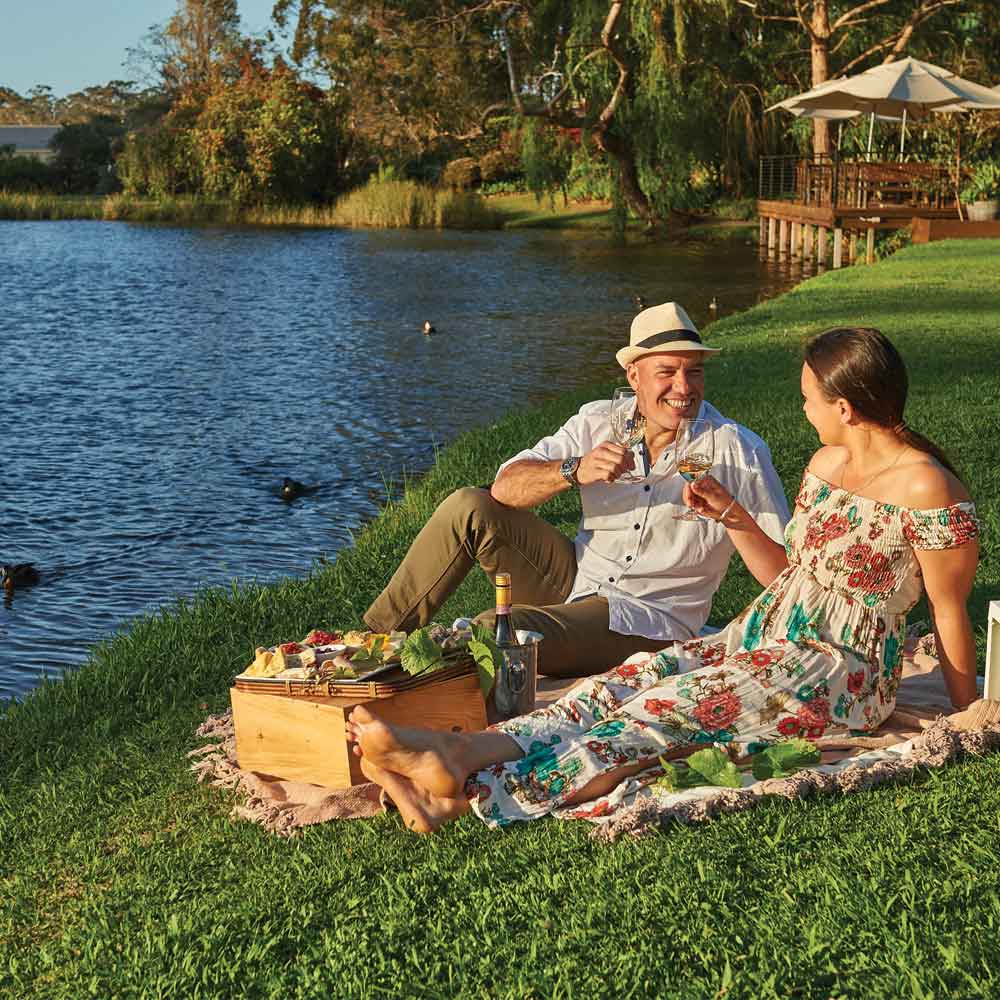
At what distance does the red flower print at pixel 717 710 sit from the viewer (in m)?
4.38

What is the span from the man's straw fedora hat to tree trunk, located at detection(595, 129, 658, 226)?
117ft

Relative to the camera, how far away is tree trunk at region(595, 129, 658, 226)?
131 feet

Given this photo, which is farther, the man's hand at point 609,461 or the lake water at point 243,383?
the lake water at point 243,383

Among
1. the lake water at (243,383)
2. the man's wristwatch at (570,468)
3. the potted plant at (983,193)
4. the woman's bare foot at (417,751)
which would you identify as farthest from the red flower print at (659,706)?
the potted plant at (983,193)

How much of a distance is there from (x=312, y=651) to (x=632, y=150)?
123 ft

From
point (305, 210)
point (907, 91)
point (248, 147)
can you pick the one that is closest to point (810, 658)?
point (907, 91)

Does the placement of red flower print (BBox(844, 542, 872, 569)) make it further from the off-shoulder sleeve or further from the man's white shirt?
the man's white shirt

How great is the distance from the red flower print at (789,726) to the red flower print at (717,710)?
0.53 ft

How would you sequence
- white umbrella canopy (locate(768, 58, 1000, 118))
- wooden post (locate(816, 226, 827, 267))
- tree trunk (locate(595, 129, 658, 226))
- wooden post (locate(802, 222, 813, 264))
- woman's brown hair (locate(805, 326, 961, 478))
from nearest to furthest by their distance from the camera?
woman's brown hair (locate(805, 326, 961, 478)) < white umbrella canopy (locate(768, 58, 1000, 118)) < wooden post (locate(816, 226, 827, 267)) < wooden post (locate(802, 222, 813, 264)) < tree trunk (locate(595, 129, 658, 226))

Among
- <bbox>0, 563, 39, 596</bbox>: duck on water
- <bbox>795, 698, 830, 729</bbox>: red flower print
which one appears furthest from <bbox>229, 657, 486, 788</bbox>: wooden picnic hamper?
<bbox>0, 563, 39, 596</bbox>: duck on water

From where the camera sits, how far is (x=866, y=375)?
444 centimetres

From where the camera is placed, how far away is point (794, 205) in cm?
3325

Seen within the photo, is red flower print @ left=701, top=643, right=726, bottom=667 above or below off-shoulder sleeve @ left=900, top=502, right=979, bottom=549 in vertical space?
below

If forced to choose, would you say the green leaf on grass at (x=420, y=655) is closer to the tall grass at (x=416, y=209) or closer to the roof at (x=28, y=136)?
the tall grass at (x=416, y=209)
